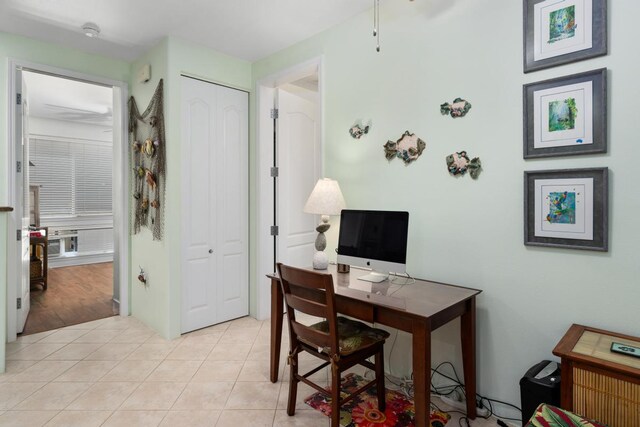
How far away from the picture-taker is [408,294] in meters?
1.92

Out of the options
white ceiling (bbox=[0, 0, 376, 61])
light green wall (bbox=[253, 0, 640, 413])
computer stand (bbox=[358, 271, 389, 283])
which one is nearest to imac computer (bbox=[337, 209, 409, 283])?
computer stand (bbox=[358, 271, 389, 283])

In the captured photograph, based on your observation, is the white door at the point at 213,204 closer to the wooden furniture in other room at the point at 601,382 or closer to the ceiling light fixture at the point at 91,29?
the ceiling light fixture at the point at 91,29

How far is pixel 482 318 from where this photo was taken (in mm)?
2027

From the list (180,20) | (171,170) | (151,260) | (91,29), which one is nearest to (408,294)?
(171,170)

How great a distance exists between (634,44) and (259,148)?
107 inches

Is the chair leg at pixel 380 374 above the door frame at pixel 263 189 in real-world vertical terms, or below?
below

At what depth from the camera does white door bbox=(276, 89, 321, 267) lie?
3.58m

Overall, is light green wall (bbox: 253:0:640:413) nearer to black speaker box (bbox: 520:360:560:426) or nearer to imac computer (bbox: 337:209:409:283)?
black speaker box (bbox: 520:360:560:426)

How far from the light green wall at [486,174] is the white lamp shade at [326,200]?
222 mm

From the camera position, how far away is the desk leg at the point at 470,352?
6.31ft

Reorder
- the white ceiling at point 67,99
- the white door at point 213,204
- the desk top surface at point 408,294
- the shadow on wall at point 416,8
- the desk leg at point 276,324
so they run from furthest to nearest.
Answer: the white ceiling at point 67,99
the white door at point 213,204
the desk leg at point 276,324
the shadow on wall at point 416,8
the desk top surface at point 408,294

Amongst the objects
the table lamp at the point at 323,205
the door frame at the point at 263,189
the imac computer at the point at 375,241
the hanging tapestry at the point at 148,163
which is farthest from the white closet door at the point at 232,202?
the imac computer at the point at 375,241

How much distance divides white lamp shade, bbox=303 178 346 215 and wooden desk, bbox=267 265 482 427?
459 mm

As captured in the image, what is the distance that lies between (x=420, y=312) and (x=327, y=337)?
0.49 metres
